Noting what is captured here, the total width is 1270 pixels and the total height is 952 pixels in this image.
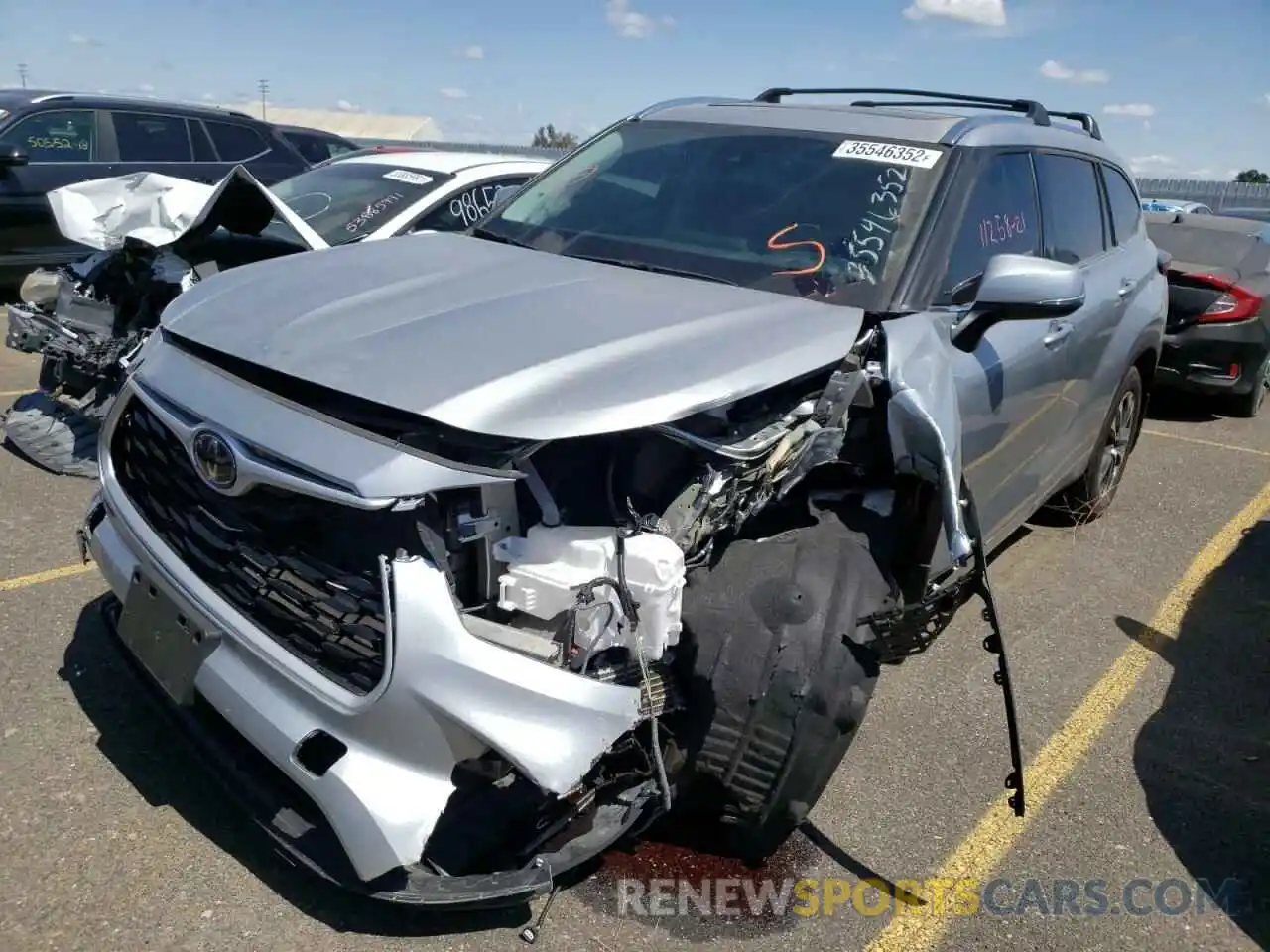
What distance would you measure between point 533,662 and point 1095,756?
7.26ft

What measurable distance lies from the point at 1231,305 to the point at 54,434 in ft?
25.2

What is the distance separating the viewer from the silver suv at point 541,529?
2236 millimetres

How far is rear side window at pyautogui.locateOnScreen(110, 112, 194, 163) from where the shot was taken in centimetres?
934

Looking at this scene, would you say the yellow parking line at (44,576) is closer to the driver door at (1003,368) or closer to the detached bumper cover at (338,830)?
the detached bumper cover at (338,830)

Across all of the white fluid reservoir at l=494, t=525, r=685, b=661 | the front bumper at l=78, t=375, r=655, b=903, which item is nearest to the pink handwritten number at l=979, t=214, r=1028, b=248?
the white fluid reservoir at l=494, t=525, r=685, b=661

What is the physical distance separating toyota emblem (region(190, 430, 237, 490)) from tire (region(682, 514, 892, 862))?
3.61ft

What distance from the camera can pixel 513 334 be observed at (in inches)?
102

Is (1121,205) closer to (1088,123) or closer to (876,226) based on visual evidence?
(1088,123)

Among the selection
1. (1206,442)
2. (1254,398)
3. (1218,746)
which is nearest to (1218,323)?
(1206,442)

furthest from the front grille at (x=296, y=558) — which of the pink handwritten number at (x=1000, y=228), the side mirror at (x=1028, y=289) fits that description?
the pink handwritten number at (x=1000, y=228)

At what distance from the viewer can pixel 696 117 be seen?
4156 mm

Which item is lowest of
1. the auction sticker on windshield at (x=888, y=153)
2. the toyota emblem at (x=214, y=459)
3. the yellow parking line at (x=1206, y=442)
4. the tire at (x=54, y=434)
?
the yellow parking line at (x=1206, y=442)

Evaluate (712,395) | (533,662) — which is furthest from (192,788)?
(712,395)

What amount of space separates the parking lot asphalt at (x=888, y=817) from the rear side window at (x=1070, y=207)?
154cm
